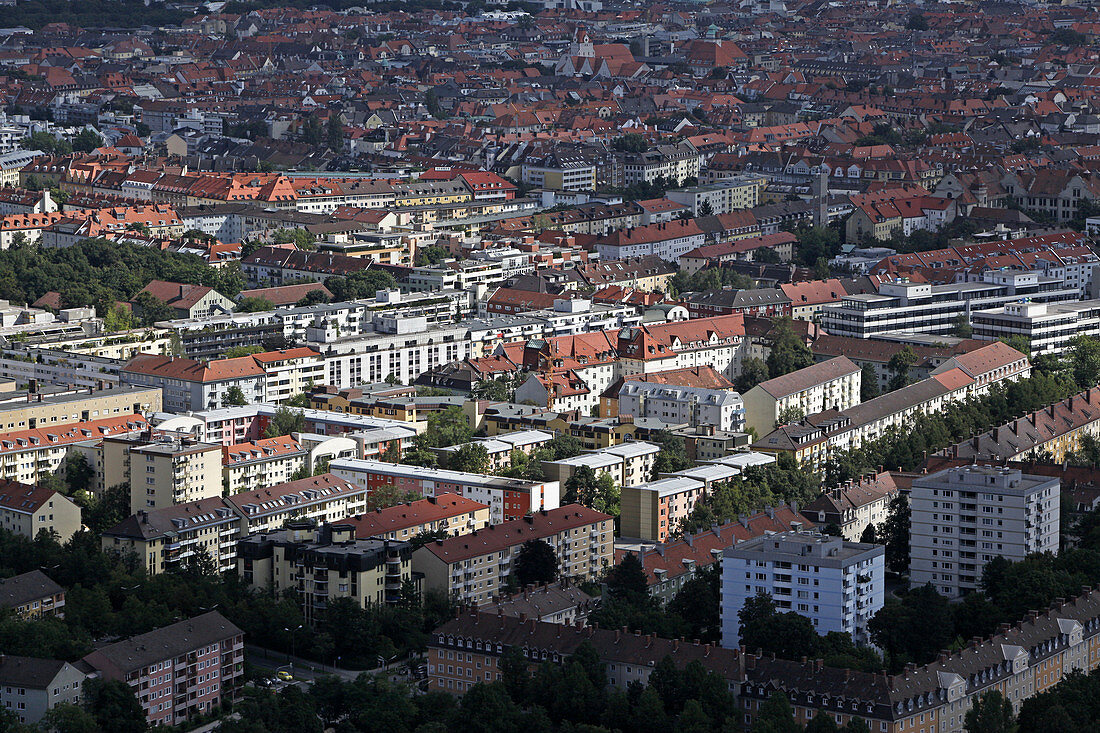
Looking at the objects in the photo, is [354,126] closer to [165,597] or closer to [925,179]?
[925,179]

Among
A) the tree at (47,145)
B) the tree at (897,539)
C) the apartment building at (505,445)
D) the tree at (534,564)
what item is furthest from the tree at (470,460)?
the tree at (47,145)

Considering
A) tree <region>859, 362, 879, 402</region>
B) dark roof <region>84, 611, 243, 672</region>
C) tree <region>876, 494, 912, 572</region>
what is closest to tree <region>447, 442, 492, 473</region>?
tree <region>876, 494, 912, 572</region>

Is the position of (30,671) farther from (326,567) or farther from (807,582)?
(807,582)

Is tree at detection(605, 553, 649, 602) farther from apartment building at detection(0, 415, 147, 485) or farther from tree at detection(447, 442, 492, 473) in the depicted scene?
apartment building at detection(0, 415, 147, 485)

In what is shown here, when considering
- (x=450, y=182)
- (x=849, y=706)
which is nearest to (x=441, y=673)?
(x=849, y=706)

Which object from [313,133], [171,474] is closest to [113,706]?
[171,474]

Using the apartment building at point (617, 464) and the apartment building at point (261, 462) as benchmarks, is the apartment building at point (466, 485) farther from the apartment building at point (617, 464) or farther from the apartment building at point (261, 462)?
the apartment building at point (261, 462)
